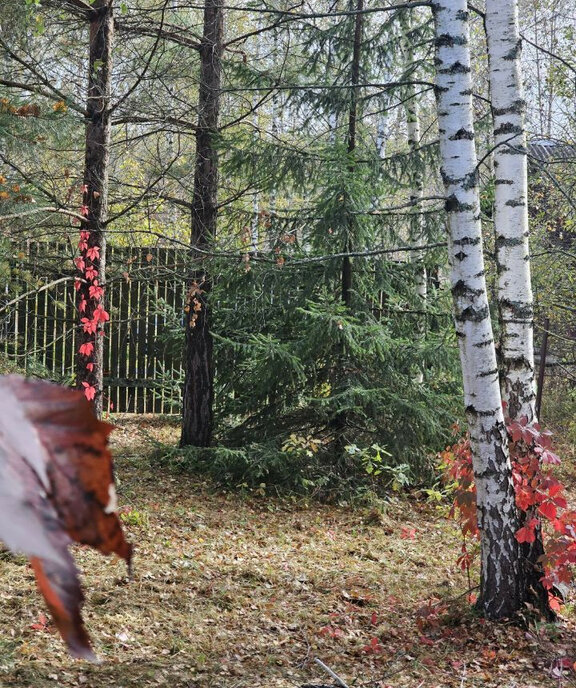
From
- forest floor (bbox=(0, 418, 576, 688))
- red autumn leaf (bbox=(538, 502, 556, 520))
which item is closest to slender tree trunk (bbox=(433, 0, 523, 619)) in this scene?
red autumn leaf (bbox=(538, 502, 556, 520))

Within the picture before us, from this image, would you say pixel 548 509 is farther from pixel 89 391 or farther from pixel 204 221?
pixel 204 221

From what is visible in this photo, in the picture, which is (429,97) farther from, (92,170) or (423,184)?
(92,170)

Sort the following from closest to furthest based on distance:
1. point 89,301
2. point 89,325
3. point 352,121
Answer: point 89,325 < point 89,301 < point 352,121

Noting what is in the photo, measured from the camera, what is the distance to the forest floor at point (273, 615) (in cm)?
355

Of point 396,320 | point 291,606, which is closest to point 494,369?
point 291,606

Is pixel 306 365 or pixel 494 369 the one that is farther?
pixel 306 365

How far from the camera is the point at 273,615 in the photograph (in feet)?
14.4

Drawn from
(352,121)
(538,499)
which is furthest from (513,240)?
(352,121)

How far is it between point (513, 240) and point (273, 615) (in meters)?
2.57

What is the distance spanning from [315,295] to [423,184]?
1.77 metres

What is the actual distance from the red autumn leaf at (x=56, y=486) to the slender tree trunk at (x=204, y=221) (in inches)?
276

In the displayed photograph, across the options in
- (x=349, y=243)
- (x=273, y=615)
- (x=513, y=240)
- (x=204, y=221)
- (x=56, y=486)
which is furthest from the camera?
(x=204, y=221)

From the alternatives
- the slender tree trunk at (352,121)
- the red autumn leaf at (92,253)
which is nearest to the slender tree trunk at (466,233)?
the red autumn leaf at (92,253)

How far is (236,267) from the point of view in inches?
280
